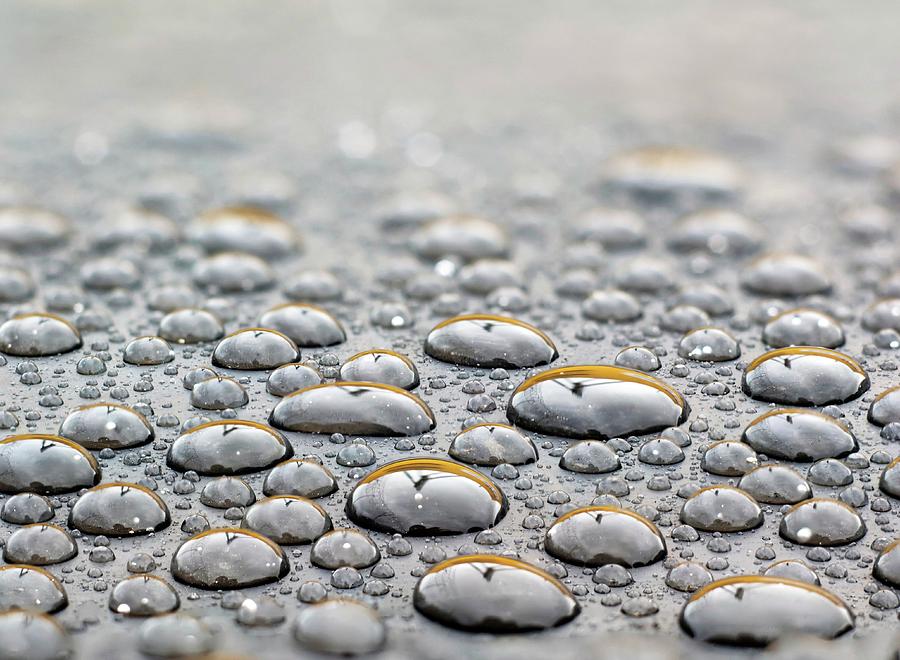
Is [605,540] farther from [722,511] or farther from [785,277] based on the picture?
[785,277]

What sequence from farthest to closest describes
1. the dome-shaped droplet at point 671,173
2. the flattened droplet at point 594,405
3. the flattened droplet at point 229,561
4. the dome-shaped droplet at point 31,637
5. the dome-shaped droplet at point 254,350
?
the dome-shaped droplet at point 671,173 < the dome-shaped droplet at point 254,350 < the flattened droplet at point 594,405 < the flattened droplet at point 229,561 < the dome-shaped droplet at point 31,637

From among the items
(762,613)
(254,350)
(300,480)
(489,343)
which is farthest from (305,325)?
(762,613)

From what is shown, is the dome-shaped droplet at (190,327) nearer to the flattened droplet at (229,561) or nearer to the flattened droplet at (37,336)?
the flattened droplet at (37,336)

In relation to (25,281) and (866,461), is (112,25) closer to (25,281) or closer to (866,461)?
(25,281)

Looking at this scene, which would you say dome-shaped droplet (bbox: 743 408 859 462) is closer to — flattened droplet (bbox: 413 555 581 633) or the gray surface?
the gray surface

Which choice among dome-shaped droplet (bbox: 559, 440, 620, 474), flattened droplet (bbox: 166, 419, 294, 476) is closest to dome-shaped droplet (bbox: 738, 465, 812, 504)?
dome-shaped droplet (bbox: 559, 440, 620, 474)

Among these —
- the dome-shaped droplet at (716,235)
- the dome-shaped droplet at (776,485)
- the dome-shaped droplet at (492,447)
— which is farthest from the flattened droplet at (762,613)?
the dome-shaped droplet at (716,235)
